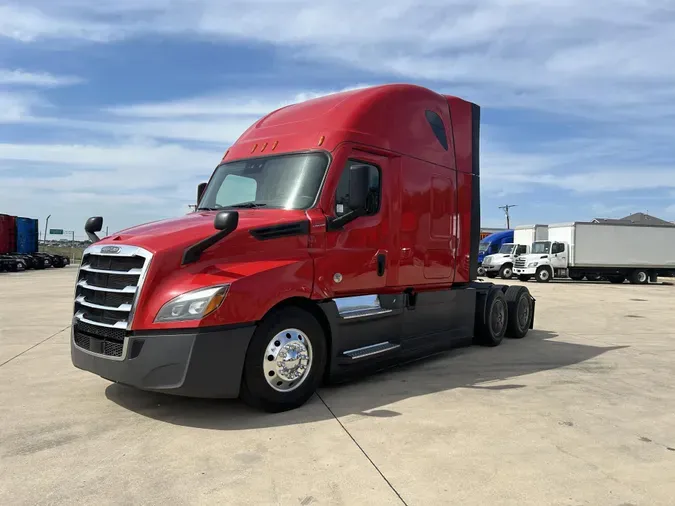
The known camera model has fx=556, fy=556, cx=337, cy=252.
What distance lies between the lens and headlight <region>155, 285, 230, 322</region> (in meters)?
4.51

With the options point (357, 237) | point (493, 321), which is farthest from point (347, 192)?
point (493, 321)

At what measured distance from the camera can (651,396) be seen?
19.5 feet

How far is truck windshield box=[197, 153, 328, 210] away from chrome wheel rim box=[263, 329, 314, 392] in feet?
4.28

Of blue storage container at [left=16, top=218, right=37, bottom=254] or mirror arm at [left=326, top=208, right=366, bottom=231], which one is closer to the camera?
mirror arm at [left=326, top=208, right=366, bottom=231]

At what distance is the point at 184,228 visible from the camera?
5.08m

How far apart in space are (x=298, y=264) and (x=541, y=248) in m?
26.7

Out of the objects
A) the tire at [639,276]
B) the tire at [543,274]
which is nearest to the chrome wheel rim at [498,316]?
the tire at [543,274]

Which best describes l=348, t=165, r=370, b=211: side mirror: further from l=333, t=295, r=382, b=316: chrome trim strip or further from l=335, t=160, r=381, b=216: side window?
l=333, t=295, r=382, b=316: chrome trim strip

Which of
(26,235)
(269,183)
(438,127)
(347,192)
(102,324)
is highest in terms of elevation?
(438,127)

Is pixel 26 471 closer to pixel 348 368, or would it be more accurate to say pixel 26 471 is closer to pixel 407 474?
pixel 407 474

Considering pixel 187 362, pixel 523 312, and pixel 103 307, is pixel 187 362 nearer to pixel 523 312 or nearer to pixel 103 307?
pixel 103 307

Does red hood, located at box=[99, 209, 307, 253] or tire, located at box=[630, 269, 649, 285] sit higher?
red hood, located at box=[99, 209, 307, 253]

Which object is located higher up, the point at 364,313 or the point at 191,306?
the point at 191,306

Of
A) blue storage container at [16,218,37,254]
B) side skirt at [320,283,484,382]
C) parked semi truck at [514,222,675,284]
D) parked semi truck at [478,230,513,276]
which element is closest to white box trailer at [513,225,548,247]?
parked semi truck at [514,222,675,284]
